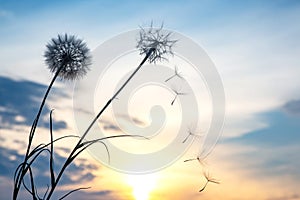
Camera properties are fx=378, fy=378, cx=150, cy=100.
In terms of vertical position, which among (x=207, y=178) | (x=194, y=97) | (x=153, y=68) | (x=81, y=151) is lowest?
(x=207, y=178)

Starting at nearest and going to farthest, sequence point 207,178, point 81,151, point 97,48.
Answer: point 81,151 < point 207,178 < point 97,48

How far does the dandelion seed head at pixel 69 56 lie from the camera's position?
4688 millimetres

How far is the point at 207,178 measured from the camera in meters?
4.16

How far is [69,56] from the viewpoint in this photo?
4.73 metres

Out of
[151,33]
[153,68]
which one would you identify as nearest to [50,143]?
[153,68]

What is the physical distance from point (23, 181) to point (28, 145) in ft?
1.24

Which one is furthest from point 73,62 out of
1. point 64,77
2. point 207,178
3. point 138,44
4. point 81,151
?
point 207,178

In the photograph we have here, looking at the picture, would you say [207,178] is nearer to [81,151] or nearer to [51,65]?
[81,151]

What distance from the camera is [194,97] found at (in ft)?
13.9

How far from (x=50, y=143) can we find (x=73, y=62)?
3.73 feet

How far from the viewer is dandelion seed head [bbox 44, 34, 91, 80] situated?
4.69 metres

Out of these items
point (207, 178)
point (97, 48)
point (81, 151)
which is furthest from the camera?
point (97, 48)

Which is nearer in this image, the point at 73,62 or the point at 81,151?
the point at 81,151

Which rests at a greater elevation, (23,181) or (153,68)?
(153,68)
